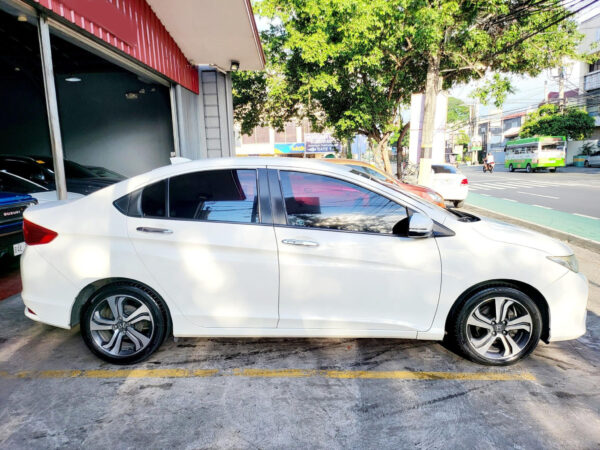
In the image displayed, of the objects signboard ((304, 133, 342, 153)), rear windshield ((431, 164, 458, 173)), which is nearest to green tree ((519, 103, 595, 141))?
signboard ((304, 133, 342, 153))

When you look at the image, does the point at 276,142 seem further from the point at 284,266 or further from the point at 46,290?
the point at 284,266

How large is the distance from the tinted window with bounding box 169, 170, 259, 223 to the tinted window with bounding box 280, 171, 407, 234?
0.28 m

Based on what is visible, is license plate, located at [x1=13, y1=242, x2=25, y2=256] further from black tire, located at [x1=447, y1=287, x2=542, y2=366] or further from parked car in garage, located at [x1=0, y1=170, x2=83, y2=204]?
black tire, located at [x1=447, y1=287, x2=542, y2=366]

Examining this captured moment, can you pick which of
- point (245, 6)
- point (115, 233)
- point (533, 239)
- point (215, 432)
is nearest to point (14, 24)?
point (245, 6)

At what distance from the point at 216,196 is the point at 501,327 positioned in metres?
2.40

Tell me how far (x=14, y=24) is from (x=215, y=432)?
891 centimetres

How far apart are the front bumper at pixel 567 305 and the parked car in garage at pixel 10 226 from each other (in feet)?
19.5

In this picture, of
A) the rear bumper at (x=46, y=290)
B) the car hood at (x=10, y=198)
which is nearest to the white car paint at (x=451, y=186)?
the car hood at (x=10, y=198)

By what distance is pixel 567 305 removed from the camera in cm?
306

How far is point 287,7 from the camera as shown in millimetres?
15398

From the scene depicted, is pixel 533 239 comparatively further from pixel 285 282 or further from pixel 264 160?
pixel 264 160

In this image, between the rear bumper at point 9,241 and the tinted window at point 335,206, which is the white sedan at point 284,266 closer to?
the tinted window at point 335,206

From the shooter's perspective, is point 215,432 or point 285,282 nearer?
point 215,432

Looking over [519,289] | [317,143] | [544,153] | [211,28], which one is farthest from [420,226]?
[544,153]
